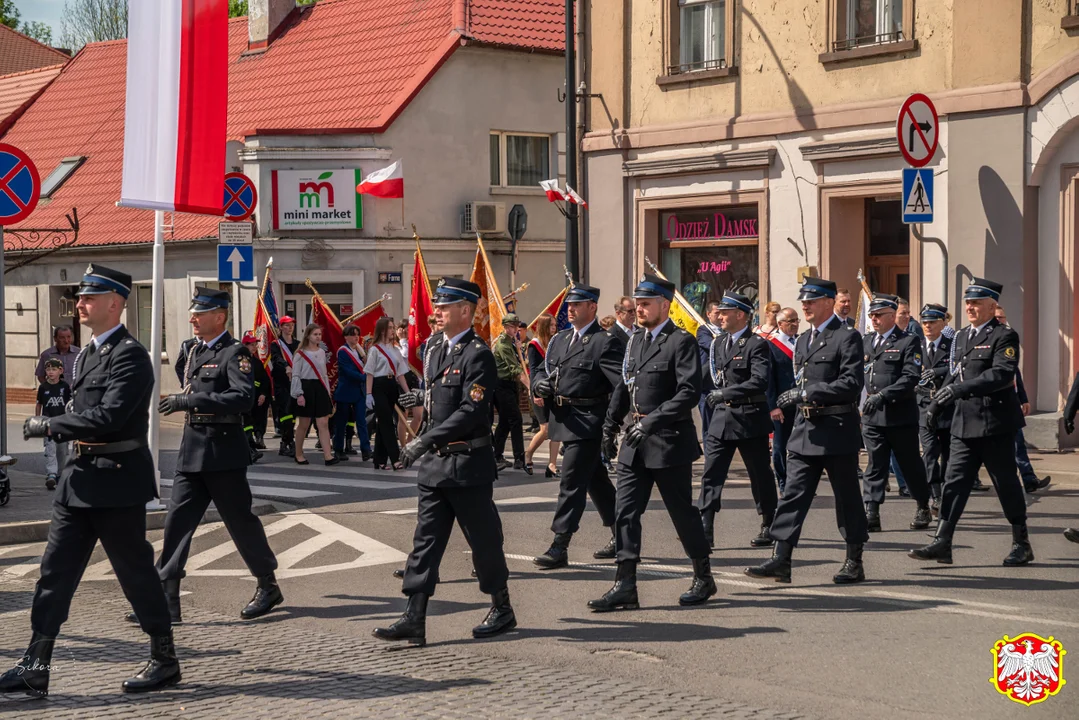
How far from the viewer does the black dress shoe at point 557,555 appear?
1006cm

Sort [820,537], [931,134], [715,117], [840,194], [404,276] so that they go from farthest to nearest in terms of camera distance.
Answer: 1. [404,276]
2. [715,117]
3. [840,194]
4. [931,134]
5. [820,537]

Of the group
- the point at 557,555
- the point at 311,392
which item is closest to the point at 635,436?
the point at 557,555

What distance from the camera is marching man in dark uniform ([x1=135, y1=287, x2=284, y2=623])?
A: 8.47 meters

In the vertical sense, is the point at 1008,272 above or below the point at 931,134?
below

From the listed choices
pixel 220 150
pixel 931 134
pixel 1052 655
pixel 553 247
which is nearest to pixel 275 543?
pixel 220 150

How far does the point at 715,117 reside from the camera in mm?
20656

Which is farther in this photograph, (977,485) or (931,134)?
(931,134)

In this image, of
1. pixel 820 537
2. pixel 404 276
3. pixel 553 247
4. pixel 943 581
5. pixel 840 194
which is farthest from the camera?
pixel 553 247

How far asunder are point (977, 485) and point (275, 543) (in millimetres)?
6924

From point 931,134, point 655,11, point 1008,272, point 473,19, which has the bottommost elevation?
point 1008,272

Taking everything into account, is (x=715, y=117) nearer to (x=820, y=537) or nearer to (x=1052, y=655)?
(x=820, y=537)

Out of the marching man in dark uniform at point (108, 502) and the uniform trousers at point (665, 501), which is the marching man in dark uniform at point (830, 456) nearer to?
the uniform trousers at point (665, 501)

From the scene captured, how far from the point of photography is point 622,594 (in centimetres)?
852

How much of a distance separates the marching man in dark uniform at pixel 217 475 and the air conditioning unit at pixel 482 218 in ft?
70.3
